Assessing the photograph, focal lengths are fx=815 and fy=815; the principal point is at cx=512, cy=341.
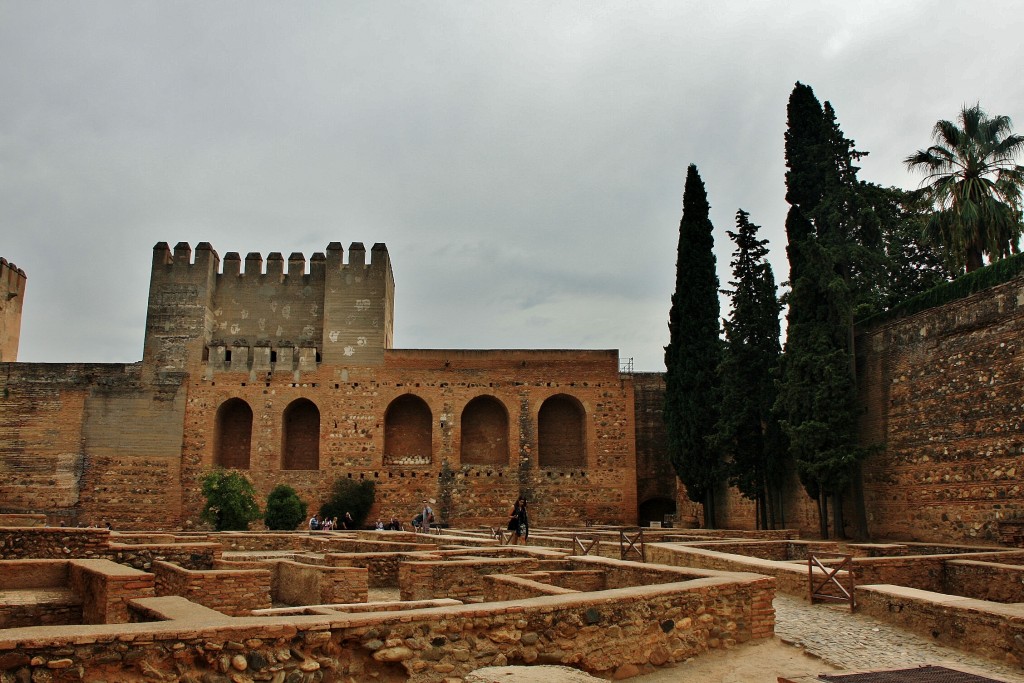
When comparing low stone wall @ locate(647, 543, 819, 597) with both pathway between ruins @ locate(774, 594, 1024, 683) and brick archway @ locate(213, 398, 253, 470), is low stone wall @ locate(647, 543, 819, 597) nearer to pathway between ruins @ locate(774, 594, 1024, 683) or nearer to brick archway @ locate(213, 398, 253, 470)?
pathway between ruins @ locate(774, 594, 1024, 683)

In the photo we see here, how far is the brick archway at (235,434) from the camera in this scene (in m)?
28.8

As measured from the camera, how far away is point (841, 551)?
1215 centimetres

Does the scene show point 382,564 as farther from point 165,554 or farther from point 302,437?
Answer: point 302,437

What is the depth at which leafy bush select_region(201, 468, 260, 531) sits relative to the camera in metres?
21.8

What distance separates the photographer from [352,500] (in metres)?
26.3

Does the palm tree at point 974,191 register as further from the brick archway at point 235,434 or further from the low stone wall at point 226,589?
the brick archway at point 235,434

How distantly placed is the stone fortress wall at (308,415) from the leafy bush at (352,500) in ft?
1.24

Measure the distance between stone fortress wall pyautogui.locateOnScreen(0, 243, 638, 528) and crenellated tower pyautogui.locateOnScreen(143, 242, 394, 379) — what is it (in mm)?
52

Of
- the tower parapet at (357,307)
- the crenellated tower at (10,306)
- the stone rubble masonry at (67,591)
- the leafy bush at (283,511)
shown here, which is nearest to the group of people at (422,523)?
the leafy bush at (283,511)

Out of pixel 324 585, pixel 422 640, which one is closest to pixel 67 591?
pixel 324 585

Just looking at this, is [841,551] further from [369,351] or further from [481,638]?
[369,351]

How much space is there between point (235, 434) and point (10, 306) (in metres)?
10.3

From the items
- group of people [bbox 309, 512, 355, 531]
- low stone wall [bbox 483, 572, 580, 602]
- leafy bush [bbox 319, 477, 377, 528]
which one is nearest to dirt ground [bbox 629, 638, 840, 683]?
low stone wall [bbox 483, 572, 580, 602]

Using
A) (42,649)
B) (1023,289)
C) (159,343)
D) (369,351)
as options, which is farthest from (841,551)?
(159,343)
